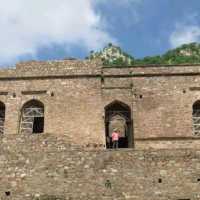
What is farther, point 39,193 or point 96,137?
point 96,137

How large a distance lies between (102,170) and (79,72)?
9.78 meters

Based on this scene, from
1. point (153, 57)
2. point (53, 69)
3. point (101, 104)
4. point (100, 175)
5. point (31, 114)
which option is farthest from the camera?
point (153, 57)

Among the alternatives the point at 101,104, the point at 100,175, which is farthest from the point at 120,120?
the point at 100,175

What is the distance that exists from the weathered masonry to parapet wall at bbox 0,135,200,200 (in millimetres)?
6801

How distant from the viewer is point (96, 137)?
2456cm

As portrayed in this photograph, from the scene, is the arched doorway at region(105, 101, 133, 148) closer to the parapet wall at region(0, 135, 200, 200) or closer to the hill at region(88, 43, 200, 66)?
the parapet wall at region(0, 135, 200, 200)

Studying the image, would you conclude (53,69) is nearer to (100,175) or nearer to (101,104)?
(101,104)

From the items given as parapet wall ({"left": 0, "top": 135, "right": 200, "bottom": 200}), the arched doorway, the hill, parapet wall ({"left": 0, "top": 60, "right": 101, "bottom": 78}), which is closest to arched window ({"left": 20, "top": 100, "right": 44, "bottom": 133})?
parapet wall ({"left": 0, "top": 60, "right": 101, "bottom": 78})

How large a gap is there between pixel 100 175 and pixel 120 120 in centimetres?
947

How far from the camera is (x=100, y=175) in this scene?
56.2 feet

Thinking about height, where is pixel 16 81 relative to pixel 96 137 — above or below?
above

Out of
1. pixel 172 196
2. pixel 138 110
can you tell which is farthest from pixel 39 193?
pixel 138 110

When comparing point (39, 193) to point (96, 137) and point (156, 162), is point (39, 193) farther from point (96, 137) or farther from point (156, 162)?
point (96, 137)

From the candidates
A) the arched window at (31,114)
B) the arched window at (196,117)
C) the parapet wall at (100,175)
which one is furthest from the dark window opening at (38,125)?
the parapet wall at (100,175)
